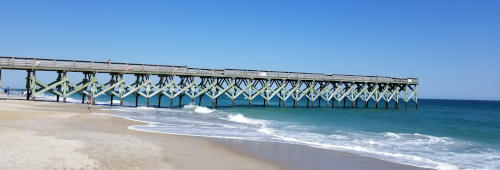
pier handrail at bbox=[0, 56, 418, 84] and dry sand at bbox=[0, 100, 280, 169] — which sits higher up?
pier handrail at bbox=[0, 56, 418, 84]

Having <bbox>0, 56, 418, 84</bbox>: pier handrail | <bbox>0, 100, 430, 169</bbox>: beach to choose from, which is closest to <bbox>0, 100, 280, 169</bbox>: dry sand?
<bbox>0, 100, 430, 169</bbox>: beach

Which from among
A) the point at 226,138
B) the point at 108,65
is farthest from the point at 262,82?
the point at 226,138

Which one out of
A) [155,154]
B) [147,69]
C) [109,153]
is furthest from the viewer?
[147,69]

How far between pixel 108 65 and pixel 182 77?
616 cm

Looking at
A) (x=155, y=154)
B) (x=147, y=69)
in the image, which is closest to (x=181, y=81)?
(x=147, y=69)

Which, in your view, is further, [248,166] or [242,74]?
[242,74]

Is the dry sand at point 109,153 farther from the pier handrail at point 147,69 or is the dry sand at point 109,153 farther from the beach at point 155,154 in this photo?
the pier handrail at point 147,69

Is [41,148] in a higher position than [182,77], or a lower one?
lower

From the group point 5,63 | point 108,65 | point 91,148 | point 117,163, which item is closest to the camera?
point 117,163

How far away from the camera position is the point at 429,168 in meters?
9.05

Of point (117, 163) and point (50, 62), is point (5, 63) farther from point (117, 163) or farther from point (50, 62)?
point (117, 163)

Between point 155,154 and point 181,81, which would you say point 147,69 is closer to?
point 181,81

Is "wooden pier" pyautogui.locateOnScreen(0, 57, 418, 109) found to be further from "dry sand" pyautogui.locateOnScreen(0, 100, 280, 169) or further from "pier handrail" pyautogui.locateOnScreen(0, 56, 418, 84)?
"dry sand" pyautogui.locateOnScreen(0, 100, 280, 169)

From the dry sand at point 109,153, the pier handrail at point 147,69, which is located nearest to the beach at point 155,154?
the dry sand at point 109,153
